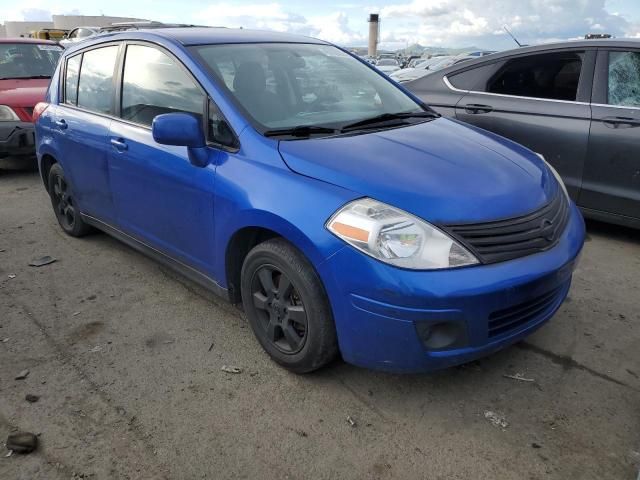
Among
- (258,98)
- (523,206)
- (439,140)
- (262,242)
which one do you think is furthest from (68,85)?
(523,206)

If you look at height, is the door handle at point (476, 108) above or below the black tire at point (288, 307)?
above

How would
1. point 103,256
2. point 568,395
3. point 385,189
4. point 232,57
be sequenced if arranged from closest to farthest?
point 385,189, point 568,395, point 232,57, point 103,256

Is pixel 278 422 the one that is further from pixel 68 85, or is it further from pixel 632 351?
pixel 68 85

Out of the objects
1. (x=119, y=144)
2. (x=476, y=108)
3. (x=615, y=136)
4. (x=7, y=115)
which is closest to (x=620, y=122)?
(x=615, y=136)

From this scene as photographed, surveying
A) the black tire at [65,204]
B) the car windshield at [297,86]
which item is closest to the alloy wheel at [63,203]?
the black tire at [65,204]

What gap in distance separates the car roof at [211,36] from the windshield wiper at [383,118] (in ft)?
2.97

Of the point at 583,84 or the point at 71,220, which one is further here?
the point at 71,220

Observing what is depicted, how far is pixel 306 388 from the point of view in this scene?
2674 millimetres

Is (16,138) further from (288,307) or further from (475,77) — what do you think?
(288,307)

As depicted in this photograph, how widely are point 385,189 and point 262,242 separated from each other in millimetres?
713

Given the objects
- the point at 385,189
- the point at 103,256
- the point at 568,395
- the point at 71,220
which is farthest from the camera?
the point at 71,220

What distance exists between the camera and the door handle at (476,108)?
487 cm

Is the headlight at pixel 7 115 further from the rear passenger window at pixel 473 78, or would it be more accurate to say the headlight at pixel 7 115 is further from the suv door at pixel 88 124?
the rear passenger window at pixel 473 78

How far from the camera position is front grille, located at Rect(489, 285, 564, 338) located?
7.64 ft
